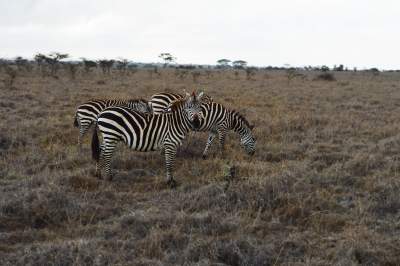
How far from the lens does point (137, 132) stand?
313 inches

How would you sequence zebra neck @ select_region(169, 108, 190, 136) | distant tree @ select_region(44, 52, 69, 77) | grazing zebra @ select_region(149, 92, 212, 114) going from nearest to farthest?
1. zebra neck @ select_region(169, 108, 190, 136)
2. grazing zebra @ select_region(149, 92, 212, 114)
3. distant tree @ select_region(44, 52, 69, 77)

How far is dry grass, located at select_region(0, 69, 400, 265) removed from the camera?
16.6 ft

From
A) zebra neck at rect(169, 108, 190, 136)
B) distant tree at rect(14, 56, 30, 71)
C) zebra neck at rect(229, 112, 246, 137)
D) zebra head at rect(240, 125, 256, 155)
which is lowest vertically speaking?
zebra head at rect(240, 125, 256, 155)

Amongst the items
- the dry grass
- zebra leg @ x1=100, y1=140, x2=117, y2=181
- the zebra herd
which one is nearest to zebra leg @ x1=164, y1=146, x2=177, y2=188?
the zebra herd

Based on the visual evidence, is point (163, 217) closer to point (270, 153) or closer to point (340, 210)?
point (340, 210)

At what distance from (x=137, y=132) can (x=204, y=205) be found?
2.09 metres

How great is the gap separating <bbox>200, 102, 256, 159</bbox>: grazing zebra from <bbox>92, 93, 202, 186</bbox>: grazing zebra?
181 centimetres

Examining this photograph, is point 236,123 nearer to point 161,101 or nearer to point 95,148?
point 161,101

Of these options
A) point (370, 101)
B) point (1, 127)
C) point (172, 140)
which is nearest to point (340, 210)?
point (172, 140)

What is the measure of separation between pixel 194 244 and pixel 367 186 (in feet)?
12.1

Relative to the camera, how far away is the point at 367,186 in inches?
297

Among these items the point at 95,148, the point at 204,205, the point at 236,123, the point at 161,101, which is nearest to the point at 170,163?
the point at 95,148

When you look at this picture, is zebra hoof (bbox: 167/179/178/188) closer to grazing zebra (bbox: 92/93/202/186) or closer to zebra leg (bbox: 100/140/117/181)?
grazing zebra (bbox: 92/93/202/186)

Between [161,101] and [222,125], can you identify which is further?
[161,101]
